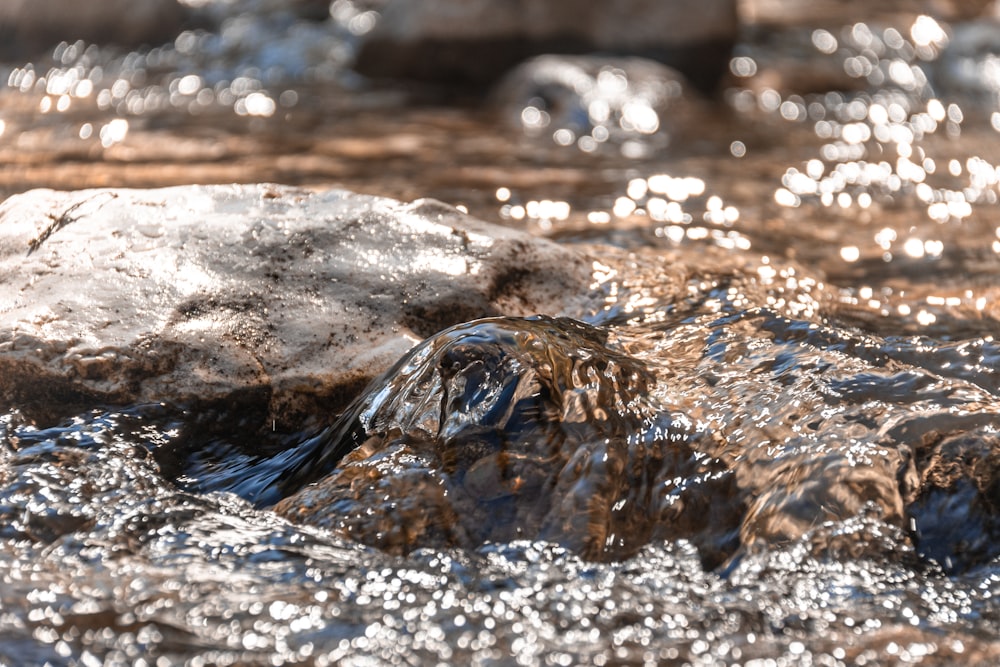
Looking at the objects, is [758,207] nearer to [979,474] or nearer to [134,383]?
[979,474]

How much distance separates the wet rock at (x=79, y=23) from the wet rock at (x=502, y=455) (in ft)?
21.8

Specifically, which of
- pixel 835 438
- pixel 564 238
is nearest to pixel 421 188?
pixel 564 238

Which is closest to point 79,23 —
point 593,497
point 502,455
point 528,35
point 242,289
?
point 528,35

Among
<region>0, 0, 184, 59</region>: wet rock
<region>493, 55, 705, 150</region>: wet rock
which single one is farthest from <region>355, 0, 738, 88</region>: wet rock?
<region>0, 0, 184, 59</region>: wet rock

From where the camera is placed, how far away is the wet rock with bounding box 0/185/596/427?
2.89 m

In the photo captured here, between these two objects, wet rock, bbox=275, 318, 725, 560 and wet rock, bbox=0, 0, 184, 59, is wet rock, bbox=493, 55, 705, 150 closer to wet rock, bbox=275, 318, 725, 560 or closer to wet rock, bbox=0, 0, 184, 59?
wet rock, bbox=0, 0, 184, 59

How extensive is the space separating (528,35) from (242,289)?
521 centimetres

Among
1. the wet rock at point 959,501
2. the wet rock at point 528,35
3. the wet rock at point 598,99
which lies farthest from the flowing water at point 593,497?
the wet rock at point 528,35

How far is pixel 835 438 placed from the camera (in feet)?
8.39

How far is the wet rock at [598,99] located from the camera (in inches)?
257

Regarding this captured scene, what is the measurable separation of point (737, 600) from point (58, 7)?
801 centimetres

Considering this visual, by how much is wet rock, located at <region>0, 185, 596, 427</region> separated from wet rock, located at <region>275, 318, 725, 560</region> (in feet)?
1.07

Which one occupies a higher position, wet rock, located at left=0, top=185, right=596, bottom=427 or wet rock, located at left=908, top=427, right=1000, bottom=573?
wet rock, located at left=0, top=185, right=596, bottom=427

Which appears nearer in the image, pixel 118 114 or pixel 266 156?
pixel 266 156
